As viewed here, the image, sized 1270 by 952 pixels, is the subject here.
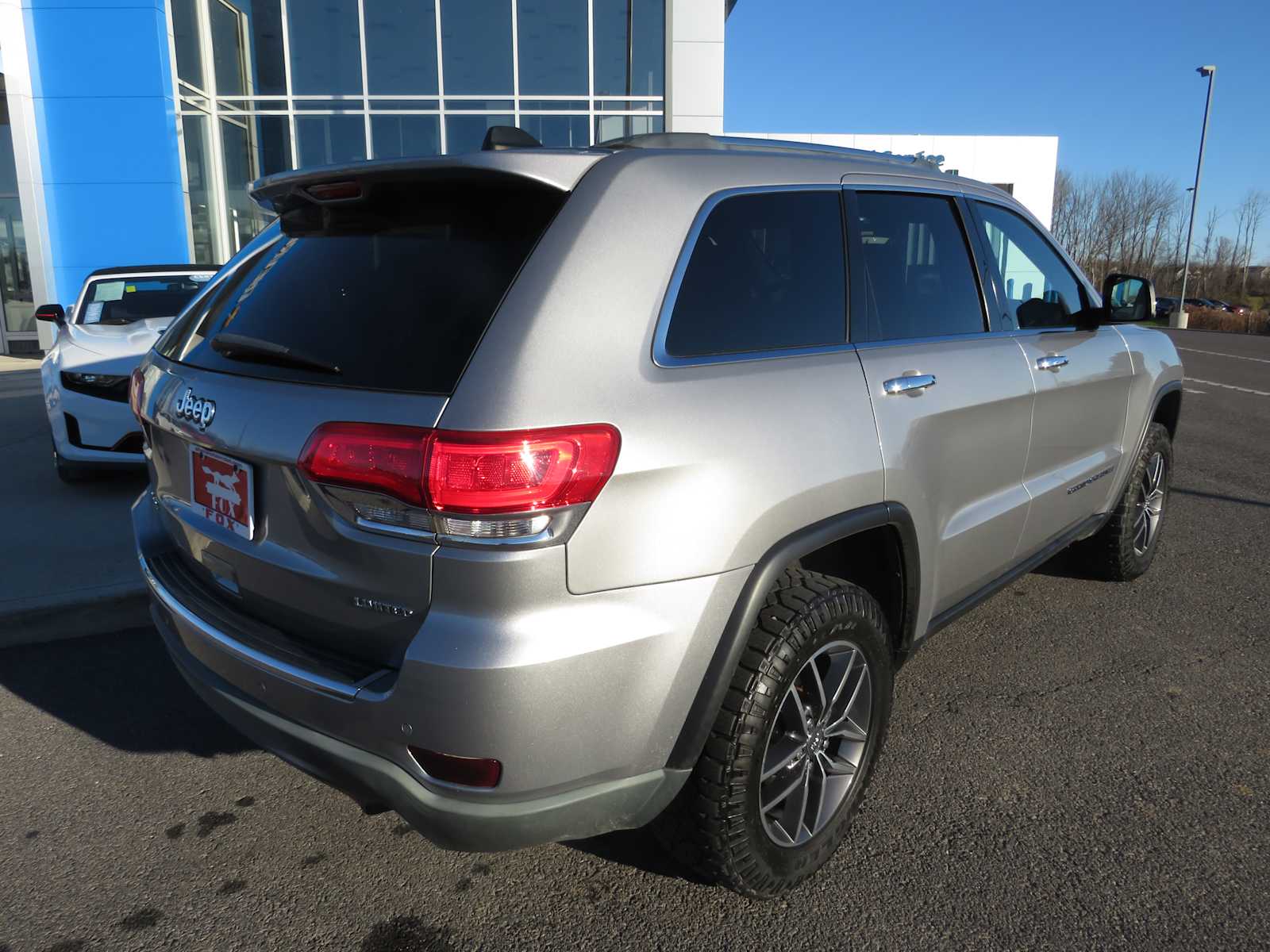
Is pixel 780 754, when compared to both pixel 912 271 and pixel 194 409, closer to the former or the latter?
pixel 912 271

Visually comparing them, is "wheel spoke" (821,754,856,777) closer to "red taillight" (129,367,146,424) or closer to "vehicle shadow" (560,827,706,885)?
"vehicle shadow" (560,827,706,885)

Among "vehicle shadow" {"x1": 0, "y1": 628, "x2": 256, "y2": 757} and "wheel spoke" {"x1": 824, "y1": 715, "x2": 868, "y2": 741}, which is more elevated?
"wheel spoke" {"x1": 824, "y1": 715, "x2": 868, "y2": 741}

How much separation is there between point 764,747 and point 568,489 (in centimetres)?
81

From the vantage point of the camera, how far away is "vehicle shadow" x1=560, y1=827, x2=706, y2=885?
241 centimetres

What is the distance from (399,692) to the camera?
5.81ft

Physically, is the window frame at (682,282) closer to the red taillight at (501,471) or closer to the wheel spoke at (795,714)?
the red taillight at (501,471)

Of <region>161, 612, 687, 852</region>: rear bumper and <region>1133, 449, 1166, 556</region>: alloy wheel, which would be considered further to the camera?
<region>1133, 449, 1166, 556</region>: alloy wheel

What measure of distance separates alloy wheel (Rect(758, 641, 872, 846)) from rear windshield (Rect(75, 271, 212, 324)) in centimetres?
619

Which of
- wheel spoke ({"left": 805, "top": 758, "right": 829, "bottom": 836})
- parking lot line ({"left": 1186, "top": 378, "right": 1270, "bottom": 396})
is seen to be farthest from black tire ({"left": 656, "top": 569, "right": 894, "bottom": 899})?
parking lot line ({"left": 1186, "top": 378, "right": 1270, "bottom": 396})

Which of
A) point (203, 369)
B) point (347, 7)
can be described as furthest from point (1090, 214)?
point (203, 369)

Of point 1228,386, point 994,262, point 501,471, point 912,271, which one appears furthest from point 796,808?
point 1228,386

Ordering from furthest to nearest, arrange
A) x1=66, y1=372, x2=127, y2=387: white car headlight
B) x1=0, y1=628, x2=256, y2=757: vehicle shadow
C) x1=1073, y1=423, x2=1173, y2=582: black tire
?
1. x1=66, y1=372, x2=127, y2=387: white car headlight
2. x1=1073, y1=423, x2=1173, y2=582: black tire
3. x1=0, y1=628, x2=256, y2=757: vehicle shadow

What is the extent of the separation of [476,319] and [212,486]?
82cm

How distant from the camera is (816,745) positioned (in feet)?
7.67
